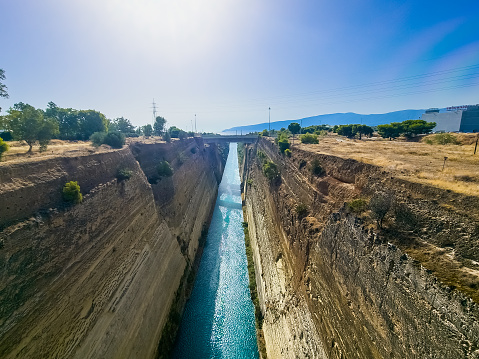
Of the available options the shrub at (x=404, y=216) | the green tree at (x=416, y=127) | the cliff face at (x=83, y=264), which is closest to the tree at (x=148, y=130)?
the cliff face at (x=83, y=264)

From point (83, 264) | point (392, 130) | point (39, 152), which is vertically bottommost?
point (83, 264)

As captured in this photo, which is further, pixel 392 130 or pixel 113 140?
pixel 392 130

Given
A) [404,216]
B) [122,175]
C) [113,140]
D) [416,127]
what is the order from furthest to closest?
[416,127]
[113,140]
[122,175]
[404,216]

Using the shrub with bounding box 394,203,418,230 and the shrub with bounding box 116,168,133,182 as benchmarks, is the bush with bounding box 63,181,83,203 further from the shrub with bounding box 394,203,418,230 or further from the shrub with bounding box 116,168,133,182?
the shrub with bounding box 394,203,418,230

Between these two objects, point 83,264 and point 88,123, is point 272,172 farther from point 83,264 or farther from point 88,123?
point 88,123

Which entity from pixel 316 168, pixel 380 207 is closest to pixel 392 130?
pixel 316 168

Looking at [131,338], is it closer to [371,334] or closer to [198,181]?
[371,334]

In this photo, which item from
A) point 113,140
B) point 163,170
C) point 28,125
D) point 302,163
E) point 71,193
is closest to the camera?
point 71,193
